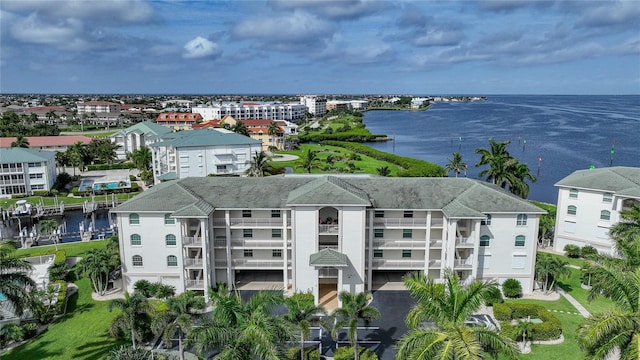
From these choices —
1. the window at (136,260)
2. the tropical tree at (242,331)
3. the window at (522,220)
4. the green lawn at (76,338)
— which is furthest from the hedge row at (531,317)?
the window at (136,260)

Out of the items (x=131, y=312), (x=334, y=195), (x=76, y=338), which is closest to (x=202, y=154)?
(x=334, y=195)

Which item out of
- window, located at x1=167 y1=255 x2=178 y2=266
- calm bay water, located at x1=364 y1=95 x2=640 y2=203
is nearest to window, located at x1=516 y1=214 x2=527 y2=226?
window, located at x1=167 y1=255 x2=178 y2=266

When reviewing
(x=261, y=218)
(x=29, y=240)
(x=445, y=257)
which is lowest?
(x=29, y=240)

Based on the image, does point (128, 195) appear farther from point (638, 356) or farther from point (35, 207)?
point (638, 356)

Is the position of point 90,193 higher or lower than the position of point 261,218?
lower

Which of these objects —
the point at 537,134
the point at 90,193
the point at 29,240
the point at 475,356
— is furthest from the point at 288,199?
the point at 537,134

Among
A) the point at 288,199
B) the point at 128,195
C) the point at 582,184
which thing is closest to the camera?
the point at 288,199

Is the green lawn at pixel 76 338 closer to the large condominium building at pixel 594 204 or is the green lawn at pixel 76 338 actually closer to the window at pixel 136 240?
the window at pixel 136 240

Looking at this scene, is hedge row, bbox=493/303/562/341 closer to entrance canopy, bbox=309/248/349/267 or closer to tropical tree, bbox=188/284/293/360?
entrance canopy, bbox=309/248/349/267
